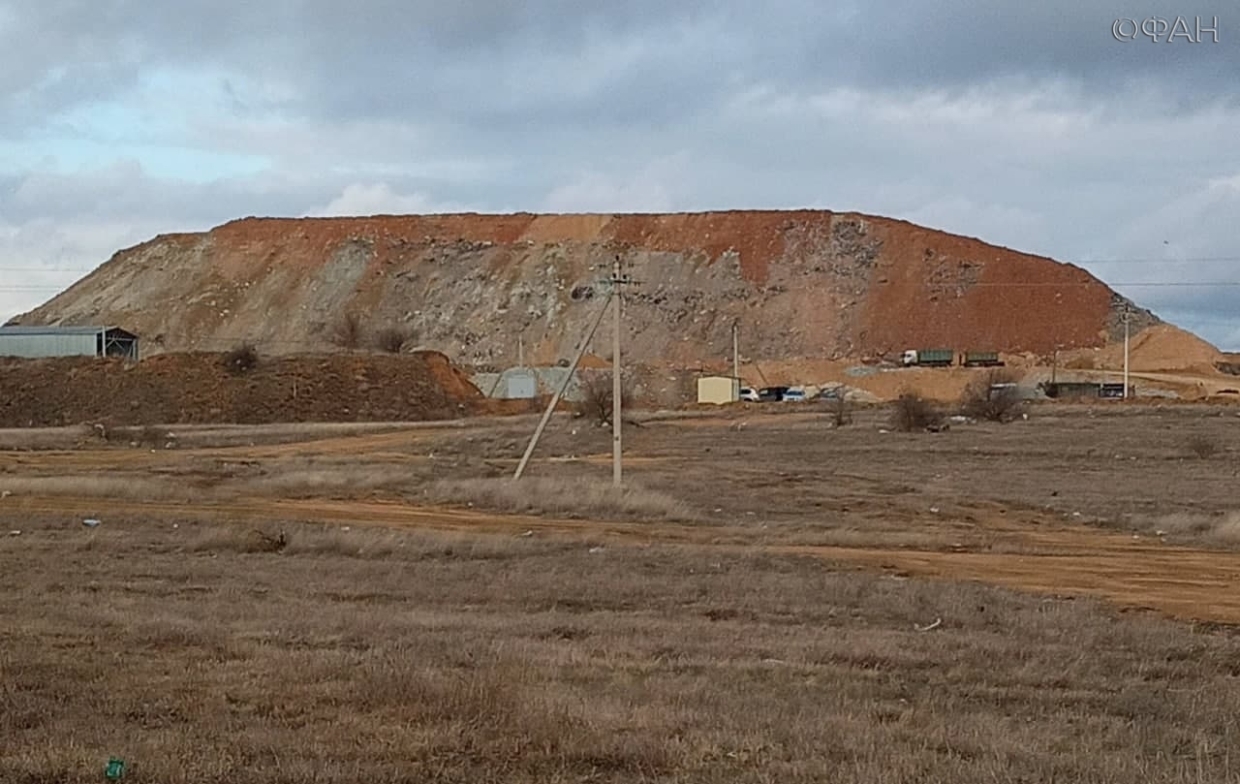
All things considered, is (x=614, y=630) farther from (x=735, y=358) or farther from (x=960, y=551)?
(x=735, y=358)

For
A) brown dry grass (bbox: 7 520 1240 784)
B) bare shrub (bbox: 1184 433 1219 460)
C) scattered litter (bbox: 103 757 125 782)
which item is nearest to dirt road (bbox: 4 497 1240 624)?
brown dry grass (bbox: 7 520 1240 784)

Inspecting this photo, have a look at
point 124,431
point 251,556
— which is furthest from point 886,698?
point 124,431

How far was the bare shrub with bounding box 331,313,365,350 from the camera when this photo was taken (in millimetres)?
108125

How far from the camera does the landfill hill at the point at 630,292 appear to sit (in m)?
115

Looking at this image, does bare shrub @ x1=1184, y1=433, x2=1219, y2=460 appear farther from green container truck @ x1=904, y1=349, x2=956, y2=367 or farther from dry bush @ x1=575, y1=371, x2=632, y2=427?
green container truck @ x1=904, y1=349, x2=956, y2=367

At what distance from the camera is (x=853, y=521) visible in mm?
29109

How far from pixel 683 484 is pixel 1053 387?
56.7 m

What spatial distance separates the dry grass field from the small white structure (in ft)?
170

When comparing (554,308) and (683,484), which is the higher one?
(554,308)

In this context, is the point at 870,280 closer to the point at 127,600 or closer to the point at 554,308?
the point at 554,308

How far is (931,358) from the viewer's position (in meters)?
102

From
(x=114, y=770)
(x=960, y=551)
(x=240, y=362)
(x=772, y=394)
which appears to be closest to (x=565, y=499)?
(x=960, y=551)

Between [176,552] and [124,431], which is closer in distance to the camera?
[176,552]

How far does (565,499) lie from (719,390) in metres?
59.2
